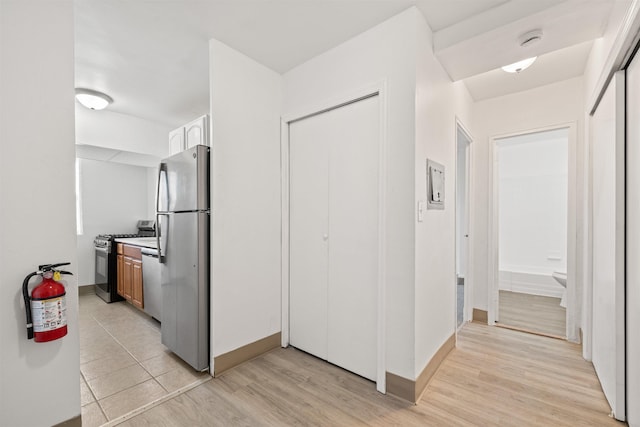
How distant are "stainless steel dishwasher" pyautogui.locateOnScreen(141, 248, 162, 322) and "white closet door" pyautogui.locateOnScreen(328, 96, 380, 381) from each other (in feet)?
6.44

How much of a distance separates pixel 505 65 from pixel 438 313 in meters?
2.06

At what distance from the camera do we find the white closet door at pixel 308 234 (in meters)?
2.37

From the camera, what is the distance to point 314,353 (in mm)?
2410

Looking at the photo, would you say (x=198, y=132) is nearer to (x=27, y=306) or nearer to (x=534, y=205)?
(x=27, y=306)

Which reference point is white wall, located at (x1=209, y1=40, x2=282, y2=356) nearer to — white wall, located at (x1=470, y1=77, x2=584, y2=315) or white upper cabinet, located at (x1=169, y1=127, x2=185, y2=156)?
white upper cabinet, located at (x1=169, y1=127, x2=185, y2=156)

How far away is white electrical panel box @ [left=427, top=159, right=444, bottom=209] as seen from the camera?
2029mm

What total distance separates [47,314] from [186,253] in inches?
37.1

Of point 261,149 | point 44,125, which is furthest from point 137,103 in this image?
point 44,125

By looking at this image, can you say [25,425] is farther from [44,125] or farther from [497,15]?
[497,15]

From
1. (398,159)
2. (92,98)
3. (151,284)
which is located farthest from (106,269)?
(398,159)

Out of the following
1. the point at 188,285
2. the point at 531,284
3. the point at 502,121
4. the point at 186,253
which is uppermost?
the point at 502,121

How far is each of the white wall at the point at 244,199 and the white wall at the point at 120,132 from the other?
7.96 feet

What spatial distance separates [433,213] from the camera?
7.00 ft

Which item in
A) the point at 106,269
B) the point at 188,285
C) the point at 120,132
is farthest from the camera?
the point at 106,269
